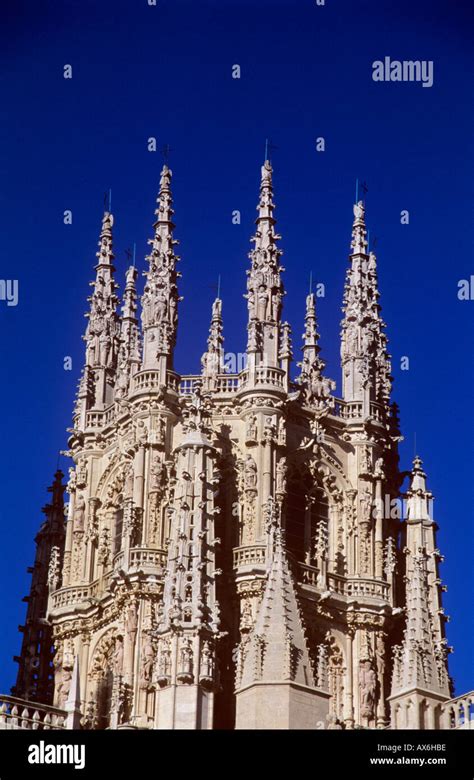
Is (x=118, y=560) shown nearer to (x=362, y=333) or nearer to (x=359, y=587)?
(x=359, y=587)

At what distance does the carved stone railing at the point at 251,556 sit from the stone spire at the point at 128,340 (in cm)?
751

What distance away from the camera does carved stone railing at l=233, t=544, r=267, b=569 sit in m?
64.4

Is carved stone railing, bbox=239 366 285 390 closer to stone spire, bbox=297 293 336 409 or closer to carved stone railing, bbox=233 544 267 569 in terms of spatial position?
stone spire, bbox=297 293 336 409

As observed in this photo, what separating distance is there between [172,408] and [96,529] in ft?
15.6

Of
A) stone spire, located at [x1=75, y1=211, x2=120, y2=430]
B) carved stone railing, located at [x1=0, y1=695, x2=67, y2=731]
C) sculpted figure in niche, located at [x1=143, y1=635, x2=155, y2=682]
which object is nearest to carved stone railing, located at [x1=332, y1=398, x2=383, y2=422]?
stone spire, located at [x1=75, y1=211, x2=120, y2=430]

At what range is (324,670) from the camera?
52188 mm

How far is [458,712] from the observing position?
4794cm

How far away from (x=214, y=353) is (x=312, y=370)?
3.23m

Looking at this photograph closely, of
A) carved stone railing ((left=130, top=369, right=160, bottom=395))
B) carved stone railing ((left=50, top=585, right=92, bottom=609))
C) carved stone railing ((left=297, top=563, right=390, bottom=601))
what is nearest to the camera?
carved stone railing ((left=297, top=563, right=390, bottom=601))

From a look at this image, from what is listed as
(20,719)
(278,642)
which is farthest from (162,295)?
(20,719)

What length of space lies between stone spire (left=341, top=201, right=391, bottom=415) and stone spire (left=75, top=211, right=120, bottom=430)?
7.64 m

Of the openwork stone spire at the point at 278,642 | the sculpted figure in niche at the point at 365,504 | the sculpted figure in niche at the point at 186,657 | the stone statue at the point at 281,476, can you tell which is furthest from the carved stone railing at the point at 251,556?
the openwork stone spire at the point at 278,642
